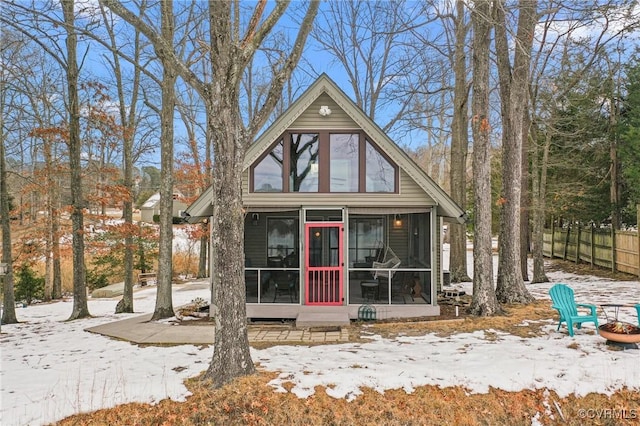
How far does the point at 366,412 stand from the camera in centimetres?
439

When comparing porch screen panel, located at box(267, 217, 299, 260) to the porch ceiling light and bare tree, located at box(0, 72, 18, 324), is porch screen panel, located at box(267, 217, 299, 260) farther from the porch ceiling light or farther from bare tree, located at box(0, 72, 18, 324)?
bare tree, located at box(0, 72, 18, 324)

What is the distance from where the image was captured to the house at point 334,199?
8883 mm

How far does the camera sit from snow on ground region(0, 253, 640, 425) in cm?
467

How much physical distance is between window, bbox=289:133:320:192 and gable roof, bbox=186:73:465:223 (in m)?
0.49

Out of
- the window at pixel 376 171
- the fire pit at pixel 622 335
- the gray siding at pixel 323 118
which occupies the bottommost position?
the fire pit at pixel 622 335

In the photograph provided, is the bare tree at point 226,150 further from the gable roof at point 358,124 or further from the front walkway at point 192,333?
the gable roof at point 358,124

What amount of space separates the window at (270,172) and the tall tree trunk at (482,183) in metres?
4.56

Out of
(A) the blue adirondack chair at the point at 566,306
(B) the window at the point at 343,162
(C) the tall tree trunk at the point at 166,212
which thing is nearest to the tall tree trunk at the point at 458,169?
(B) the window at the point at 343,162

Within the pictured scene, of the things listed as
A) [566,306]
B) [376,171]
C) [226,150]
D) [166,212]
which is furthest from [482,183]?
[166,212]

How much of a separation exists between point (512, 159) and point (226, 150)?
804cm

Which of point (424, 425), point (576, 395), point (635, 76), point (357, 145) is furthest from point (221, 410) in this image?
point (635, 76)

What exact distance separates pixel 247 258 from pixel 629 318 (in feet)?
28.6

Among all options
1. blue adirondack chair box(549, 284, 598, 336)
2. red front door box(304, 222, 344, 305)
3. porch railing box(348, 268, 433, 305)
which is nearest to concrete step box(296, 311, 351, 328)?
red front door box(304, 222, 344, 305)

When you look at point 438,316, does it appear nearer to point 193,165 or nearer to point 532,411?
point 532,411
